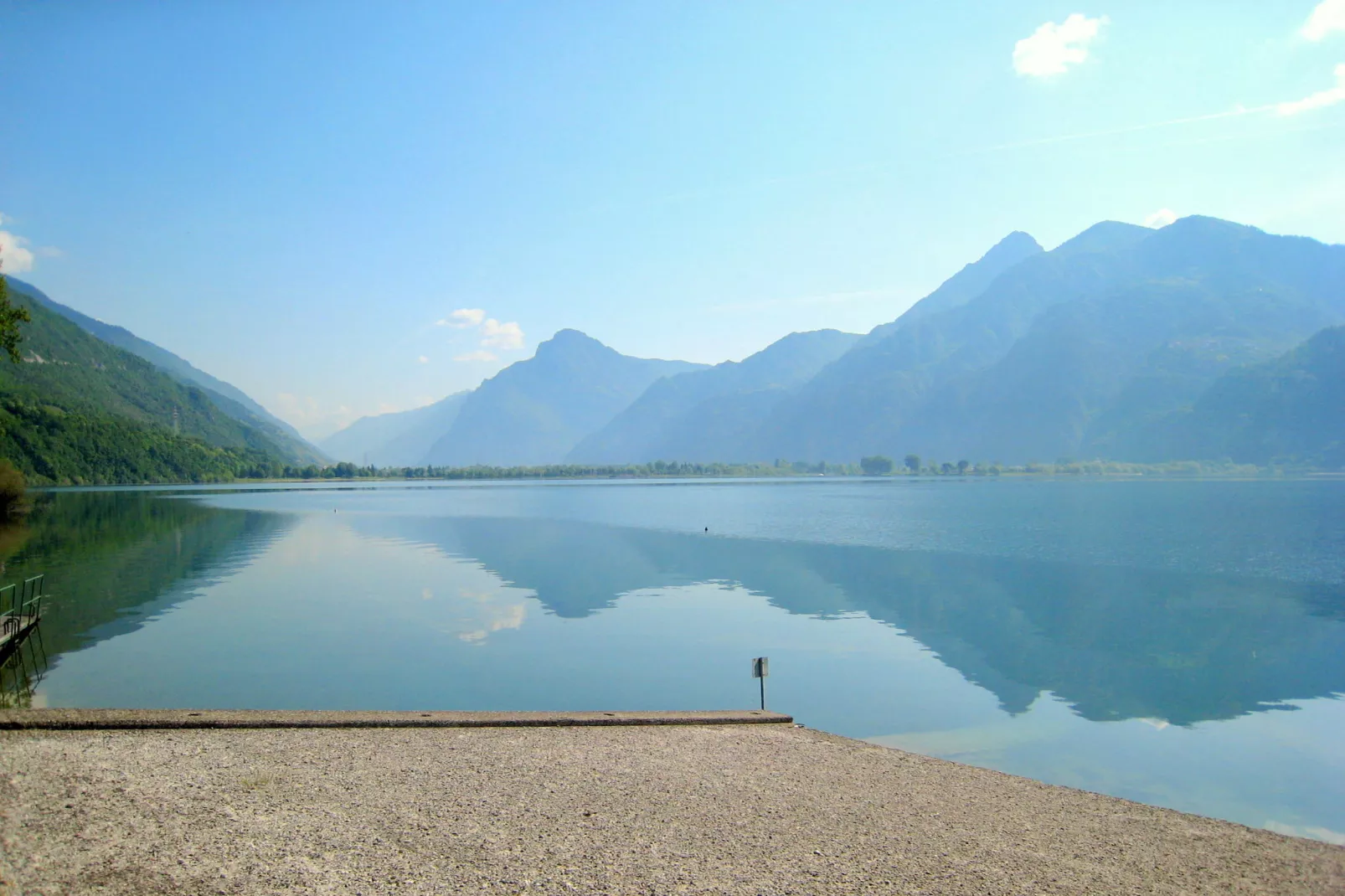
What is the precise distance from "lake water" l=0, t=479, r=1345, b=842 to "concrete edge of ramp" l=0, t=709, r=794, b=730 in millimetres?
3915

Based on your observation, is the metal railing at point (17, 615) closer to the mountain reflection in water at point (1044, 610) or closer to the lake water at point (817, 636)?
the lake water at point (817, 636)

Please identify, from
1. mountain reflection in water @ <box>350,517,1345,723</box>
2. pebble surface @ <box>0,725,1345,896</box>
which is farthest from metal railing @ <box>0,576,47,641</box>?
mountain reflection in water @ <box>350,517,1345,723</box>

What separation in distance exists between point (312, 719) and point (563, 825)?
6142 mm

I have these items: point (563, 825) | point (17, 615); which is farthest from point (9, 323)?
point (563, 825)

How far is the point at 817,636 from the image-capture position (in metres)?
25.6

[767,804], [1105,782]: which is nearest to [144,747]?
[767,804]

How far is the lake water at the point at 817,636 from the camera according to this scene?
16.5 meters

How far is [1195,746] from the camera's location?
16031mm

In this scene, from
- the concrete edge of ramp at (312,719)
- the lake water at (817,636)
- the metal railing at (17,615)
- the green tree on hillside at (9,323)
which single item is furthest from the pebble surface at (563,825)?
the green tree on hillside at (9,323)

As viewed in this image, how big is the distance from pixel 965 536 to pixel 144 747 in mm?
53690

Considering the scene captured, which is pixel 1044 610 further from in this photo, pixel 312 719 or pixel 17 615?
pixel 17 615

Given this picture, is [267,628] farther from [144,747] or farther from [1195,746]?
[1195,746]

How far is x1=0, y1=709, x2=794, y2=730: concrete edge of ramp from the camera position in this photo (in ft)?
41.1

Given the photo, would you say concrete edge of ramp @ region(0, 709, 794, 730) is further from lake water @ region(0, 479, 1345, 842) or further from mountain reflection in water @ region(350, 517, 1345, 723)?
mountain reflection in water @ region(350, 517, 1345, 723)
